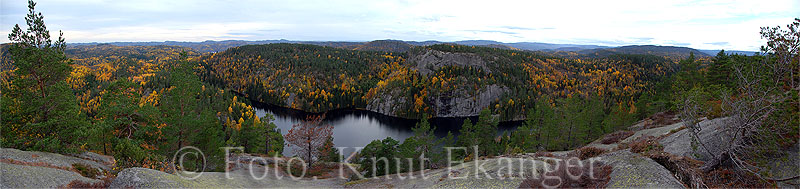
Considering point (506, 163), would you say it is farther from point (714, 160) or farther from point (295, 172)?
point (295, 172)

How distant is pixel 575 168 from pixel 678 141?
10.7 m

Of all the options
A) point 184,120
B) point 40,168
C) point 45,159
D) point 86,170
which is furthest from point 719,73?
point 45,159

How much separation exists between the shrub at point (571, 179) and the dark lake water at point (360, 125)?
191 ft

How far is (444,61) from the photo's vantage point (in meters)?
181

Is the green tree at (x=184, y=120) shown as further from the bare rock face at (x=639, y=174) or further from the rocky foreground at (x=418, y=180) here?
the bare rock face at (x=639, y=174)

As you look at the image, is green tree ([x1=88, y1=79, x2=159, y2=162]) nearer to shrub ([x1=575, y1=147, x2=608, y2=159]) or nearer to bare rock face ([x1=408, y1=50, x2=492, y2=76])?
shrub ([x1=575, y1=147, x2=608, y2=159])

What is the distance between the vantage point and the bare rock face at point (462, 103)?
462 feet

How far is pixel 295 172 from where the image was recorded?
31.9 meters

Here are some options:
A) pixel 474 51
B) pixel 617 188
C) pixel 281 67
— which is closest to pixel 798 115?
pixel 617 188

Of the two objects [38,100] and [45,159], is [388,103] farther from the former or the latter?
[45,159]

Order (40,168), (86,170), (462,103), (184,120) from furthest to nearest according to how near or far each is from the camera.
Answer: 1. (462,103)
2. (184,120)
3. (86,170)
4. (40,168)

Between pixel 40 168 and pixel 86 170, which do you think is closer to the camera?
pixel 40 168

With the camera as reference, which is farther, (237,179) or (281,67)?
(281,67)

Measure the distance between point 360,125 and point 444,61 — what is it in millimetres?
88154
